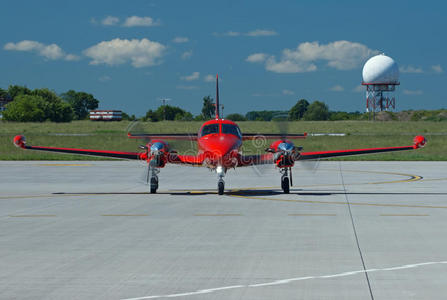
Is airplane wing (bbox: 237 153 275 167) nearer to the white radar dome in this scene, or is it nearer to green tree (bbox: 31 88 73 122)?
the white radar dome

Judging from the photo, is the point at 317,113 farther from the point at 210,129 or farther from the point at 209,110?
the point at 210,129

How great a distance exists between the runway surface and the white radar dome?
8978 cm

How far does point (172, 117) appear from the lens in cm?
16675

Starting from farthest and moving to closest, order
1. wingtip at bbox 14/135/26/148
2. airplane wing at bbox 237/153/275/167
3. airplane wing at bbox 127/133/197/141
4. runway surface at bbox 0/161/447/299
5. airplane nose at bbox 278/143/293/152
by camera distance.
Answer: wingtip at bbox 14/135/26/148
airplane wing at bbox 127/133/197/141
airplane wing at bbox 237/153/275/167
airplane nose at bbox 278/143/293/152
runway surface at bbox 0/161/447/299

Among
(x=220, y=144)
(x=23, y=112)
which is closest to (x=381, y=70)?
(x=23, y=112)

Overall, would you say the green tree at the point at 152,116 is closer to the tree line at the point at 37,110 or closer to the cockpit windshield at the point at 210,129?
Answer: the tree line at the point at 37,110

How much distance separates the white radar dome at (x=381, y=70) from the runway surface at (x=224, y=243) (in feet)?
295

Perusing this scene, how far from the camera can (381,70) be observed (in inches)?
4318

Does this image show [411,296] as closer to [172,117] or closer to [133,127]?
[133,127]

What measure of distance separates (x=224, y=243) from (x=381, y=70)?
104 metres

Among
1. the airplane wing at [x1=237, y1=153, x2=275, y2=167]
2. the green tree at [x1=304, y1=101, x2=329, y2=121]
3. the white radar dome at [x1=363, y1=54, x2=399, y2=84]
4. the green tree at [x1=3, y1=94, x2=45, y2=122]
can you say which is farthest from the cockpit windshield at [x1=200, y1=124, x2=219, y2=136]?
the green tree at [x1=3, y1=94, x2=45, y2=122]

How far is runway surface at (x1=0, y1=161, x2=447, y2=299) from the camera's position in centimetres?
817

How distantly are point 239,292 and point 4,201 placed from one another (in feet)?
47.4

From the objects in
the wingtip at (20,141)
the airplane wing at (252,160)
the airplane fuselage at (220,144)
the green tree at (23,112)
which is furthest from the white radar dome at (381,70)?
the wingtip at (20,141)
